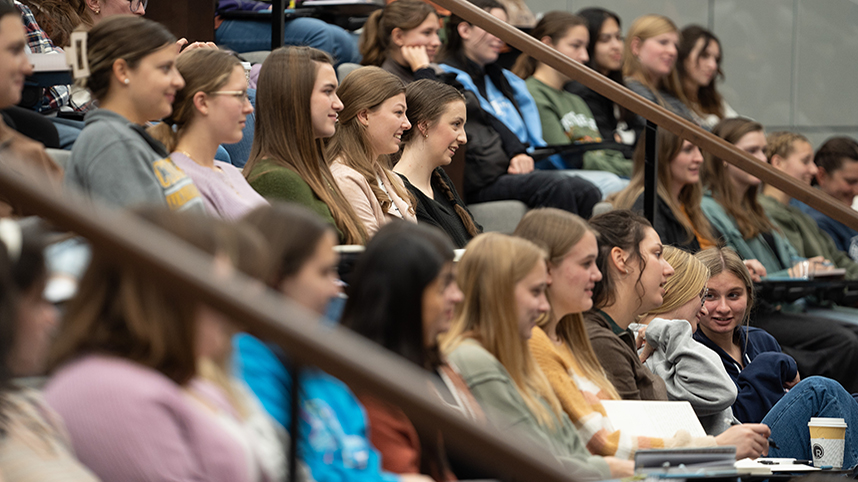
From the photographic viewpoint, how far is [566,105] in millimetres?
5414

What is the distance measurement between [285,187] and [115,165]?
65cm

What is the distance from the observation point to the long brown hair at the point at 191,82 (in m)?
2.78

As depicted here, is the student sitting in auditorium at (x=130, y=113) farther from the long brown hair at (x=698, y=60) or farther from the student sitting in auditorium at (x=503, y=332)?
the long brown hair at (x=698, y=60)

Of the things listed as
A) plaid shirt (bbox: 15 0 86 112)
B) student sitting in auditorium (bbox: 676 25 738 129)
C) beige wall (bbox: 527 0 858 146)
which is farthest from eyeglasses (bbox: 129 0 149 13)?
beige wall (bbox: 527 0 858 146)

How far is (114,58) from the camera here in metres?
2.54

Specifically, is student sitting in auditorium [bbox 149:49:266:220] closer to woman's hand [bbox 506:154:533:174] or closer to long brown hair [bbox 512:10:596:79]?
woman's hand [bbox 506:154:533:174]

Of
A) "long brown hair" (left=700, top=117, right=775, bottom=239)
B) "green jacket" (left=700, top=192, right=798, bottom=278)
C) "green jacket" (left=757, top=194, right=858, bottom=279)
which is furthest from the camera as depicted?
"green jacket" (left=757, top=194, right=858, bottom=279)

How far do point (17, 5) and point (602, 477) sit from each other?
2197 millimetres

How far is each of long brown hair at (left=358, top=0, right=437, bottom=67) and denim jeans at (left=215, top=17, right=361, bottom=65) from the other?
0.62 ft

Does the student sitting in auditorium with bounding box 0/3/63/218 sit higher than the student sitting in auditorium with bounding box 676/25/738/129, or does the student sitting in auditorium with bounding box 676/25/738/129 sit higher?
the student sitting in auditorium with bounding box 0/3/63/218

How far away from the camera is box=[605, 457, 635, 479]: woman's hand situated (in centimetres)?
241

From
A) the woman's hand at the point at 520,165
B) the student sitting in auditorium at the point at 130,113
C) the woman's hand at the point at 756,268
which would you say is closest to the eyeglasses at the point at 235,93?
the student sitting in auditorium at the point at 130,113

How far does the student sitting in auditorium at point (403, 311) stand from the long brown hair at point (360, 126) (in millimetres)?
1500

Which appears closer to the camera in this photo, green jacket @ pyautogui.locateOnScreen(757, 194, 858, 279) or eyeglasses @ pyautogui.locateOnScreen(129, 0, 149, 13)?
eyeglasses @ pyautogui.locateOnScreen(129, 0, 149, 13)
